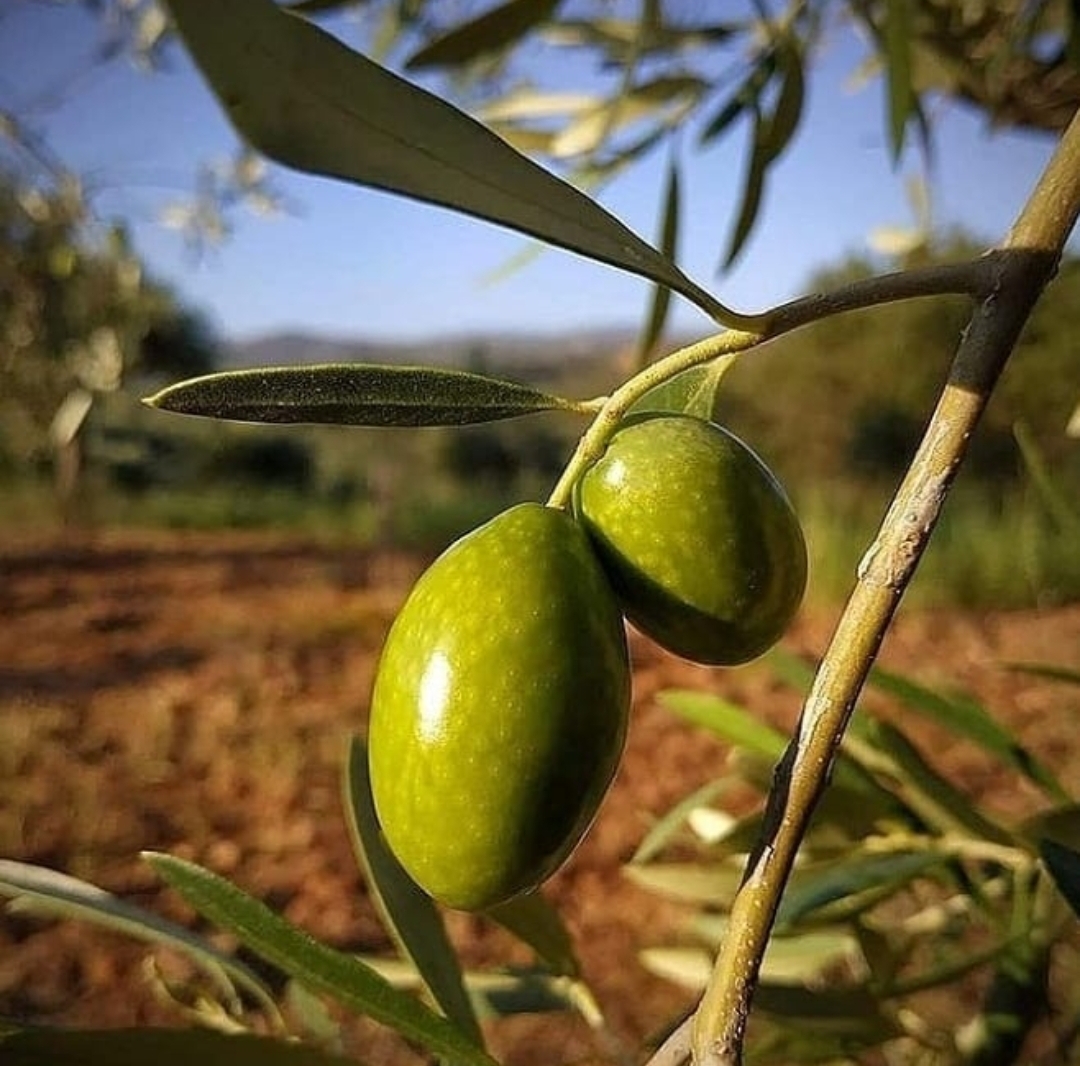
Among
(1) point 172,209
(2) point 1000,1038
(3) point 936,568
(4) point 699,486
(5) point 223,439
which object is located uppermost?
(4) point 699,486

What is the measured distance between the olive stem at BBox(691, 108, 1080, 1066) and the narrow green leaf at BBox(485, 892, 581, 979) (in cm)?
32

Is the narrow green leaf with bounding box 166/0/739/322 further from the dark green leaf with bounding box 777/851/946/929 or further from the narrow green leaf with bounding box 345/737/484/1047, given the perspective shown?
the dark green leaf with bounding box 777/851/946/929

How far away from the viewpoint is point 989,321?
1.03 feet

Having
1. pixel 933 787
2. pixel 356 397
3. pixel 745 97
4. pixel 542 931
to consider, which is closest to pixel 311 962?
pixel 356 397

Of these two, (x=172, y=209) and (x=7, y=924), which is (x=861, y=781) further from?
(x=172, y=209)

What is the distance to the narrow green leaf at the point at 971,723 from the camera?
0.73 m

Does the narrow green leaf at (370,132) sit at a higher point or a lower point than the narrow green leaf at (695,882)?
higher

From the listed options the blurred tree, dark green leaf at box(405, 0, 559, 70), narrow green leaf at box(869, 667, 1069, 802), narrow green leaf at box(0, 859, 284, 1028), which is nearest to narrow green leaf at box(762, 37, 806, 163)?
dark green leaf at box(405, 0, 559, 70)

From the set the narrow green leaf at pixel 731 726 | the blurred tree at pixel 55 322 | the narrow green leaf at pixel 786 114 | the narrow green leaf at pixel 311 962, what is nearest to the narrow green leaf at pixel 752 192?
the narrow green leaf at pixel 786 114

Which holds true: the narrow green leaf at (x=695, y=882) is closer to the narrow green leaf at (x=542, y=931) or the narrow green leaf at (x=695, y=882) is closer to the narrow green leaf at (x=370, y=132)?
the narrow green leaf at (x=542, y=931)

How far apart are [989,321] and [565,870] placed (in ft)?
7.36

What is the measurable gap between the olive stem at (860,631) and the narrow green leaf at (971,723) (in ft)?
1.42

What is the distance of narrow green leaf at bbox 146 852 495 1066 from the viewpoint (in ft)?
1.20

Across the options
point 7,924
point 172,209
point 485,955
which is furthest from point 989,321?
point 172,209
